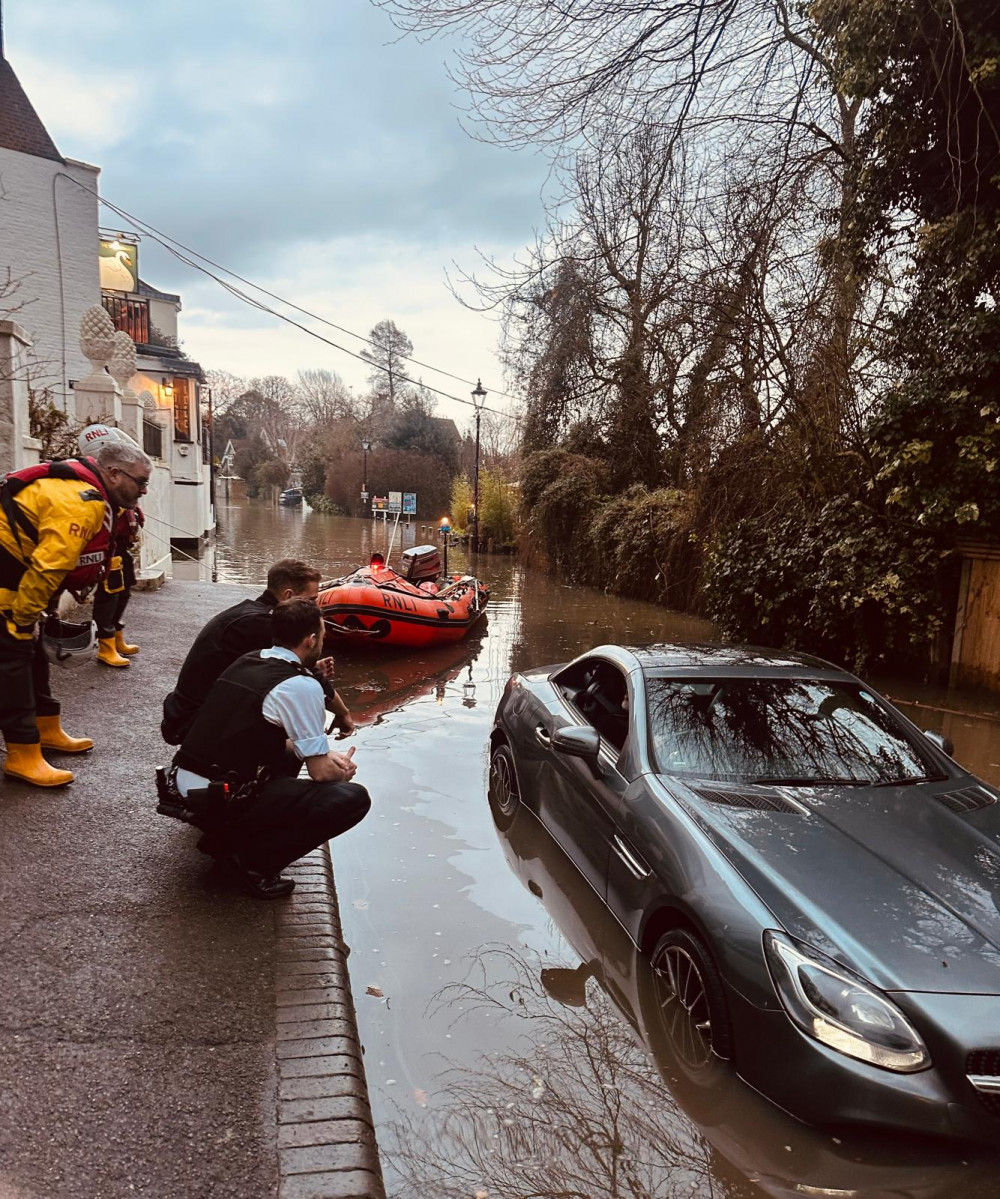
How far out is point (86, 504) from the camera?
440 centimetres

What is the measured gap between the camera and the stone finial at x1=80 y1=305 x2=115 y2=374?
12.9m

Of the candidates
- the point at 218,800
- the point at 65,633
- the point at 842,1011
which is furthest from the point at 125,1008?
the point at 65,633

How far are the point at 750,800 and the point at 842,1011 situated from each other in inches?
43.9

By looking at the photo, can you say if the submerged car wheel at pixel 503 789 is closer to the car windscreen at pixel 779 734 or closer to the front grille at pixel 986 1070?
the car windscreen at pixel 779 734

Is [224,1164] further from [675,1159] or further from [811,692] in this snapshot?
[811,692]

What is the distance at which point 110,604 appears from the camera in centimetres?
789

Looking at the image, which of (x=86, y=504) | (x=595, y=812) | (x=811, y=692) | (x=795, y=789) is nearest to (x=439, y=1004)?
(x=595, y=812)

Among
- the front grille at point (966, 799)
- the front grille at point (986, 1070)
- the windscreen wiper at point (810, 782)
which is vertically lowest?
the front grille at point (986, 1070)

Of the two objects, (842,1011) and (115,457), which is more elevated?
(115,457)

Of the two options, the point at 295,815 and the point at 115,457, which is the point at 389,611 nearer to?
the point at 115,457

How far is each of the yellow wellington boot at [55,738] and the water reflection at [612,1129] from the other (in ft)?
10.3

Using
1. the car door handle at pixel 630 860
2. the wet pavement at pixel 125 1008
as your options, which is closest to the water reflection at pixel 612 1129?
the car door handle at pixel 630 860

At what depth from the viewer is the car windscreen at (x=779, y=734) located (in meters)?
4.02

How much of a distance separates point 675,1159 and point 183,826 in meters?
2.98
